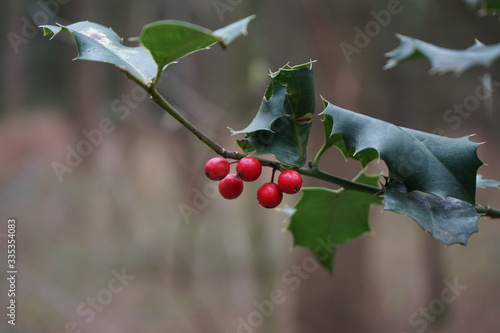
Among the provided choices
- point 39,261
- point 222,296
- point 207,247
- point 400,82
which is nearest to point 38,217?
point 39,261

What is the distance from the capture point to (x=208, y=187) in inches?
140

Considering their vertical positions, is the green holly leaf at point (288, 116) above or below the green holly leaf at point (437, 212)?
above

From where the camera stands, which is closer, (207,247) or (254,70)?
(254,70)

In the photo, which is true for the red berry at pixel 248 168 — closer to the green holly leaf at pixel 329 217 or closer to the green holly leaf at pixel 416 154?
the green holly leaf at pixel 416 154

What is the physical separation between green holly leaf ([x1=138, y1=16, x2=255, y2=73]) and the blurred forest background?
1.35 metres

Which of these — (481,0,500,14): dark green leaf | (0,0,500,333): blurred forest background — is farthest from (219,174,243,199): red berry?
(0,0,500,333): blurred forest background

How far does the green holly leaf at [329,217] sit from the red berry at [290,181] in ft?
0.96

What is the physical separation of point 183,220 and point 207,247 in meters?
2.65

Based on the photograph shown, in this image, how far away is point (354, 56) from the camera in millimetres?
2998

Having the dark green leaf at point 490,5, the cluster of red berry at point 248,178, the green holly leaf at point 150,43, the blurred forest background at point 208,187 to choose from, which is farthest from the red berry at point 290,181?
the blurred forest background at point 208,187

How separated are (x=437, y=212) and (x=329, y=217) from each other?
0.44 meters

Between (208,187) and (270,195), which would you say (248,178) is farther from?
(208,187)

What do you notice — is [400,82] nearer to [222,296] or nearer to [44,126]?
[222,296]

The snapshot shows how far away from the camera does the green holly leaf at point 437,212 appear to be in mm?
721
